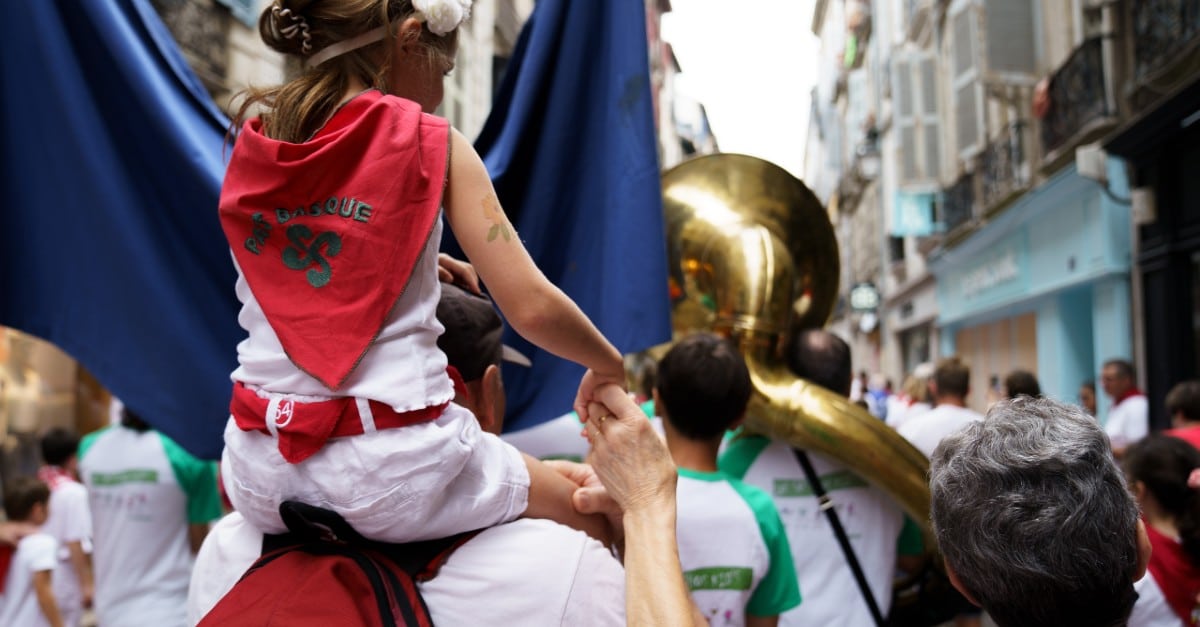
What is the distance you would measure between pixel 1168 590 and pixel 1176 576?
55 mm

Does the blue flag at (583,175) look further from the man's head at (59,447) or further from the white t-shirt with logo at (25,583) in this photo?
the man's head at (59,447)

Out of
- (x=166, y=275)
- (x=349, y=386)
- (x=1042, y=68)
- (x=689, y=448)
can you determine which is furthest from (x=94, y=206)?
(x=1042, y=68)

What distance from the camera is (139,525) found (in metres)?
4.00

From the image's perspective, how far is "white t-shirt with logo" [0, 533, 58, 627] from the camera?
3668 mm

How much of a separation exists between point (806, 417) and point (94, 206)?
6.42ft

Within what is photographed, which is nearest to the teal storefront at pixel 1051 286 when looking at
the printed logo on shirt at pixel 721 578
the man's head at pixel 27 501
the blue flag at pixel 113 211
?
the printed logo on shirt at pixel 721 578

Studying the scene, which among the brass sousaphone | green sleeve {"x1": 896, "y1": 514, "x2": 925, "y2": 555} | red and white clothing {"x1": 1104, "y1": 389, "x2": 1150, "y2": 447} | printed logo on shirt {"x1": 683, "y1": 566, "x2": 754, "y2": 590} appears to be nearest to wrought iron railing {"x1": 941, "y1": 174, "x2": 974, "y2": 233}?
red and white clothing {"x1": 1104, "y1": 389, "x2": 1150, "y2": 447}

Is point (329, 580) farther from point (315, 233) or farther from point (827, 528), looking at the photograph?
point (827, 528)

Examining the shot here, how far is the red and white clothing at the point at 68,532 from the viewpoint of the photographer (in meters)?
4.12

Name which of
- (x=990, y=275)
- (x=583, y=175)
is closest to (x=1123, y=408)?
(x=583, y=175)

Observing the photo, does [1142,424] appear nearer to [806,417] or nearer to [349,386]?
[806,417]

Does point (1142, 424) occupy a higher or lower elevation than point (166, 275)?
lower

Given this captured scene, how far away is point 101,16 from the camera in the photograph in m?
2.12

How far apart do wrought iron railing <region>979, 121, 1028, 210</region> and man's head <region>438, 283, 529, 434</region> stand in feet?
42.6
